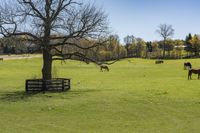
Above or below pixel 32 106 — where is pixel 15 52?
above

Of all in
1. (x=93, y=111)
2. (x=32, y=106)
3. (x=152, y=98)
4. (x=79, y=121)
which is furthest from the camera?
(x=152, y=98)

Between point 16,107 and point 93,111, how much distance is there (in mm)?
4334

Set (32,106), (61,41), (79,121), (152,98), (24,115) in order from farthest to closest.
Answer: (61,41) → (152,98) → (32,106) → (24,115) → (79,121)

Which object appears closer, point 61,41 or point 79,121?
point 79,121

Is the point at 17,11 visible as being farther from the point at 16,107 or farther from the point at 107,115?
the point at 107,115

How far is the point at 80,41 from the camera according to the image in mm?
33281

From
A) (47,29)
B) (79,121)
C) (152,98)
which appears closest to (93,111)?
(79,121)

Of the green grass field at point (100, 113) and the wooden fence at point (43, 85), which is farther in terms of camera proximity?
the wooden fence at point (43, 85)

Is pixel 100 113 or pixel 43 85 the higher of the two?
pixel 43 85

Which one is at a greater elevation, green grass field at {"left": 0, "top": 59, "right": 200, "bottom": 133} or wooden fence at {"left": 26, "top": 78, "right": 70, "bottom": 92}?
wooden fence at {"left": 26, "top": 78, "right": 70, "bottom": 92}

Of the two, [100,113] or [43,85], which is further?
[43,85]

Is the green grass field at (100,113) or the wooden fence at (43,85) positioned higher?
the wooden fence at (43,85)

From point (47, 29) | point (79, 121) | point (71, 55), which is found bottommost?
point (79, 121)

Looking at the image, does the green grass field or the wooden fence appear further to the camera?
the wooden fence
